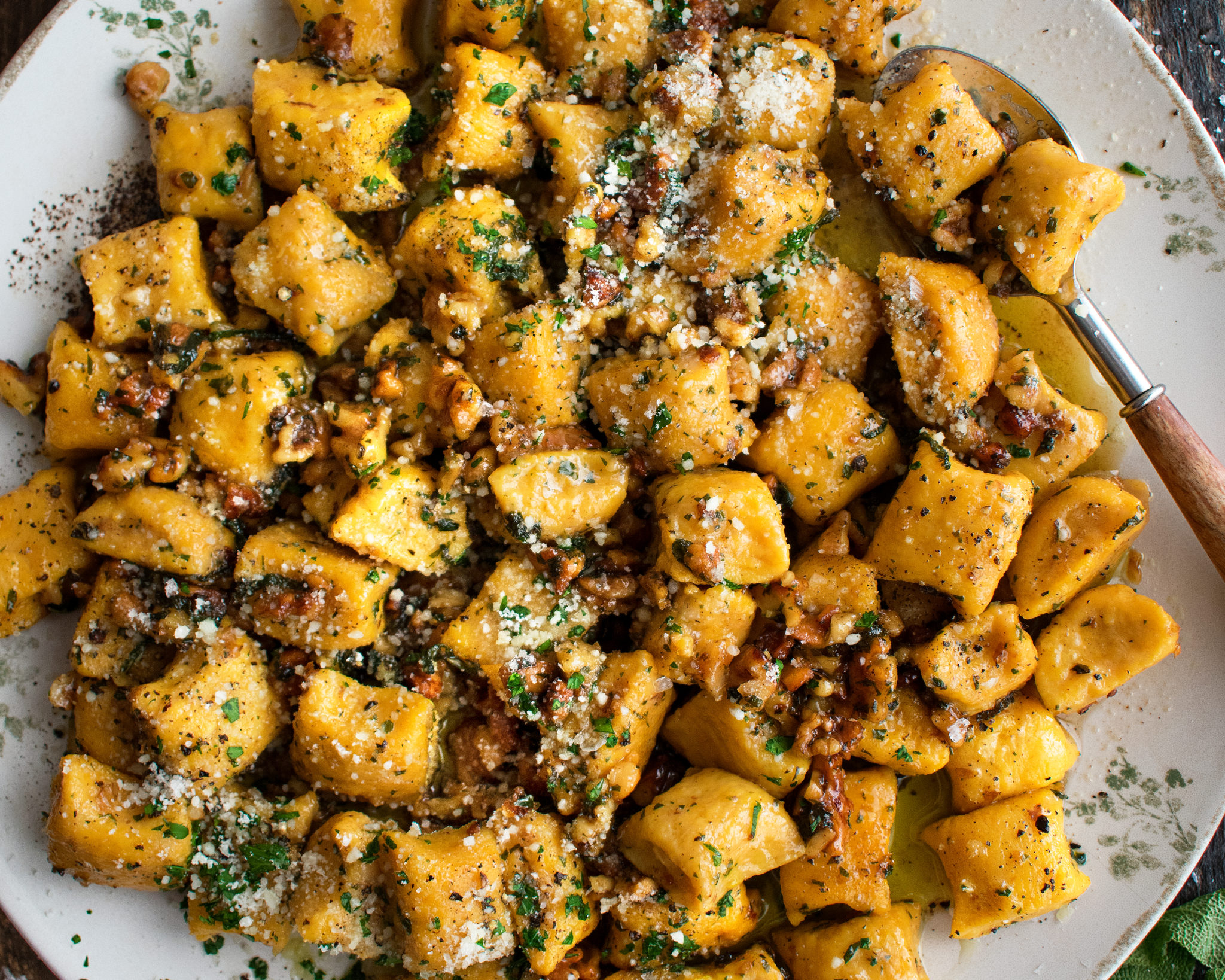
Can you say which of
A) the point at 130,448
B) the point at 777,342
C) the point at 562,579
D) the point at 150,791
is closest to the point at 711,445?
the point at 777,342

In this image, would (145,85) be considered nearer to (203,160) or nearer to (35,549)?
(203,160)

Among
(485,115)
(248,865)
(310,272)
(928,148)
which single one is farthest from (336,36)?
(248,865)

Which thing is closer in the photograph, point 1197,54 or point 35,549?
point 35,549

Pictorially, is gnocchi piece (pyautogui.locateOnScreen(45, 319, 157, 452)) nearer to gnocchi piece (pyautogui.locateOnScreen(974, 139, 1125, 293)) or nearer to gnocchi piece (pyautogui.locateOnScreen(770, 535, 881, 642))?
gnocchi piece (pyautogui.locateOnScreen(770, 535, 881, 642))

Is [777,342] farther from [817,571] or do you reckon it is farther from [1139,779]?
[1139,779]

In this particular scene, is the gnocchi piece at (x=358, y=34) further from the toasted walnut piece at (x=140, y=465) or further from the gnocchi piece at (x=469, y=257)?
the toasted walnut piece at (x=140, y=465)
